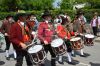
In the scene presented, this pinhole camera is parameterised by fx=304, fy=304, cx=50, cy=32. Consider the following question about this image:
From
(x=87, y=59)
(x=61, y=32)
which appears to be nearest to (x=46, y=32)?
(x=61, y=32)

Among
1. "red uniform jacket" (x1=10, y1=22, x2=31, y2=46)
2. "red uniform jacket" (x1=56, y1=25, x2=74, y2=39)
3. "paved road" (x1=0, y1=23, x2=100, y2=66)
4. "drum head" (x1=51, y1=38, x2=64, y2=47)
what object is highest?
"red uniform jacket" (x1=10, y1=22, x2=31, y2=46)

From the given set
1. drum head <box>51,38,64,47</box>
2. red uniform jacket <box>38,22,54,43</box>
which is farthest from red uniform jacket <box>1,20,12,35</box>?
drum head <box>51,38,64,47</box>

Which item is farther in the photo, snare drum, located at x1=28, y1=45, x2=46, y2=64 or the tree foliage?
the tree foliage

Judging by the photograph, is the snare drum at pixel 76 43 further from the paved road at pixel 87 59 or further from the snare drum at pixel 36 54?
the snare drum at pixel 36 54

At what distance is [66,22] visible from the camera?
33.9 feet

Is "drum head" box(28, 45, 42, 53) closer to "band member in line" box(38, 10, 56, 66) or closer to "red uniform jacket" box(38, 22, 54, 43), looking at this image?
"band member in line" box(38, 10, 56, 66)

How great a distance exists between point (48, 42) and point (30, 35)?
915mm

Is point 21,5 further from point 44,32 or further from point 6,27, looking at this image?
point 44,32

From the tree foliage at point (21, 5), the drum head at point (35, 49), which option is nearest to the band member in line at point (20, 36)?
the drum head at point (35, 49)

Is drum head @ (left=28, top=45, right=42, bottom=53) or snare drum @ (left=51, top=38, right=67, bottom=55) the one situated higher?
drum head @ (left=28, top=45, right=42, bottom=53)

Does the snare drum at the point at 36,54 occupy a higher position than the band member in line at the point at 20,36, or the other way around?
the band member in line at the point at 20,36

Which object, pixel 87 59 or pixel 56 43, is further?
pixel 87 59

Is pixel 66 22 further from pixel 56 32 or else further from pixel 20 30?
pixel 20 30

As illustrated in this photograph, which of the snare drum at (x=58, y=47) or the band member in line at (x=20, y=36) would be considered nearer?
the band member in line at (x=20, y=36)
